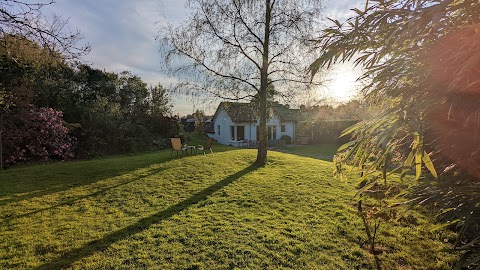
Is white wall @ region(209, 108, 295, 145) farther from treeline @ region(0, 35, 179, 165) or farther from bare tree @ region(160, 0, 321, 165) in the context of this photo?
bare tree @ region(160, 0, 321, 165)

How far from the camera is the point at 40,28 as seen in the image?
15.2ft

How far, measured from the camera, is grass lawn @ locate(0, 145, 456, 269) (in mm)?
3732

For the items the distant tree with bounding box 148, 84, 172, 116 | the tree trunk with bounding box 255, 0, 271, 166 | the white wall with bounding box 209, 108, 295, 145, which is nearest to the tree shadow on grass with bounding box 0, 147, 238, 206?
the tree trunk with bounding box 255, 0, 271, 166

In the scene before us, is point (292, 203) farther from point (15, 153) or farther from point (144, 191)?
point (15, 153)

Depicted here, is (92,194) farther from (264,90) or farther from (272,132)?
(272,132)

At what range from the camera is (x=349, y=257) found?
153 inches

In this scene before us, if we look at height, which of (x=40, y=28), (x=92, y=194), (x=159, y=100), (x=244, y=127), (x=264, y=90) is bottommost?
(x=92, y=194)

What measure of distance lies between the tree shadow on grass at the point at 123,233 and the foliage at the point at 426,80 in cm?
410

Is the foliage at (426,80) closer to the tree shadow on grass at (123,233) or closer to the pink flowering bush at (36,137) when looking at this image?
the tree shadow on grass at (123,233)

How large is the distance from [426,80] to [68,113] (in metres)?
18.5

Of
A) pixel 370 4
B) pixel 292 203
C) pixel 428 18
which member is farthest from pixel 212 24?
pixel 428 18

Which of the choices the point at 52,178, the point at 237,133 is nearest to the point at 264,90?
the point at 52,178

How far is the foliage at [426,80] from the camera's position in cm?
186

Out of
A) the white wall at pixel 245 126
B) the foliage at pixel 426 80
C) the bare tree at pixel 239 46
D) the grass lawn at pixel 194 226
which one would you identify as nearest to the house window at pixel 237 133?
the white wall at pixel 245 126
